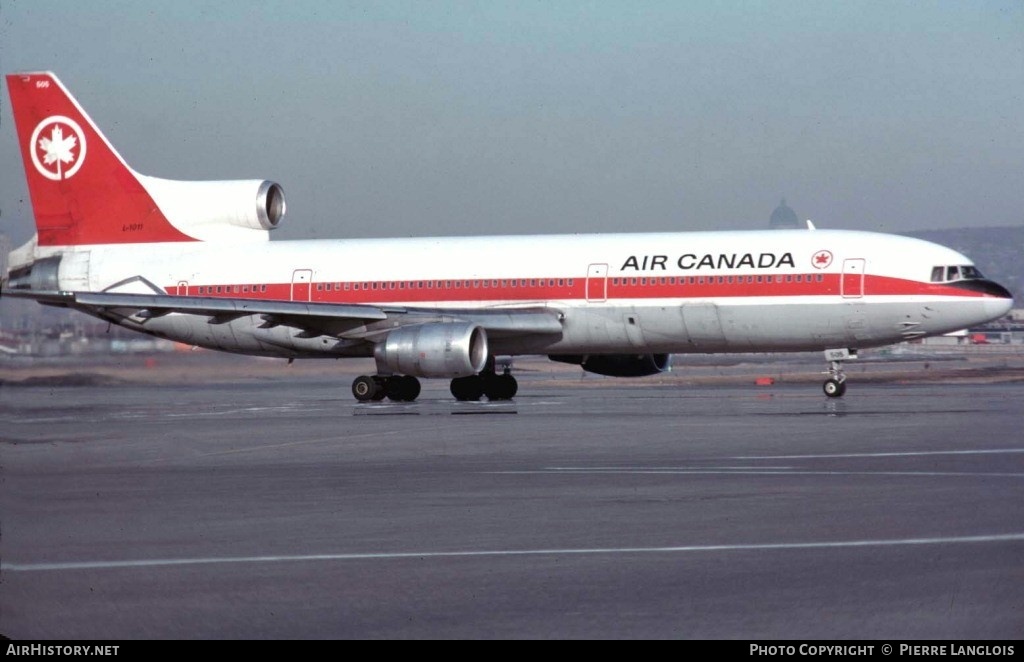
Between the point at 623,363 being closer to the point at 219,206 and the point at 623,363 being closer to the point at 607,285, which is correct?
the point at 607,285

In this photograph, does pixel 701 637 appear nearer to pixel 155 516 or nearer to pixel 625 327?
pixel 155 516

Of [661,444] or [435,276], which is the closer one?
[661,444]

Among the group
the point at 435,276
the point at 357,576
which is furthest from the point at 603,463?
the point at 435,276

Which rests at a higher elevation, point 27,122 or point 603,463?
point 27,122

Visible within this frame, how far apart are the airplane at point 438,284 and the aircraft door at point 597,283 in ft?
0.13

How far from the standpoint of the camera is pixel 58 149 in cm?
4122

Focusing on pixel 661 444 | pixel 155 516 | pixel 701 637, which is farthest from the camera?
pixel 661 444

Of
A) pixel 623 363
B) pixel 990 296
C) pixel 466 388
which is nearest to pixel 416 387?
pixel 466 388

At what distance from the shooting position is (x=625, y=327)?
34656 millimetres

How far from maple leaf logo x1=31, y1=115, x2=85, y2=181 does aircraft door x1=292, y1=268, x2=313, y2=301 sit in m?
7.98

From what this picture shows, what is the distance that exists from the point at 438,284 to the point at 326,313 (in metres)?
3.89

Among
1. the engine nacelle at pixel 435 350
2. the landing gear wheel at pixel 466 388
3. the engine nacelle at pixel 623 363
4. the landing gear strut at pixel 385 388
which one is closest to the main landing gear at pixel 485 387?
the landing gear wheel at pixel 466 388

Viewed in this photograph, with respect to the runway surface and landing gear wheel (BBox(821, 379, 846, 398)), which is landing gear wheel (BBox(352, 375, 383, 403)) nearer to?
the runway surface

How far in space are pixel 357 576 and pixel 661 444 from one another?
37.1ft
